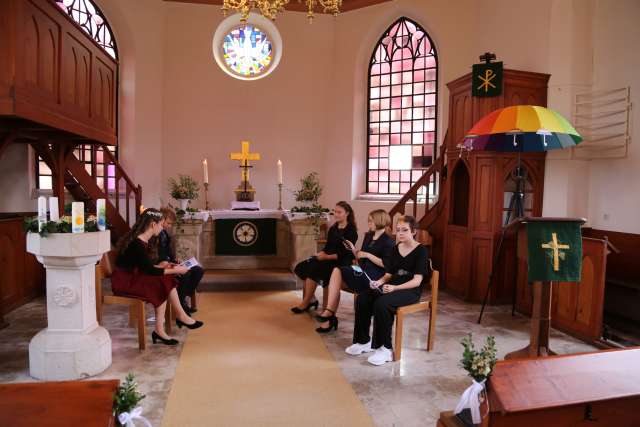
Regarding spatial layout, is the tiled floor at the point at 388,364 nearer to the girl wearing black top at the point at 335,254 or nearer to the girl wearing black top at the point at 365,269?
the girl wearing black top at the point at 365,269

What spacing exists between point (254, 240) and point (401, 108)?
14.7 ft

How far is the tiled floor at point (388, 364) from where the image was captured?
Answer: 328cm

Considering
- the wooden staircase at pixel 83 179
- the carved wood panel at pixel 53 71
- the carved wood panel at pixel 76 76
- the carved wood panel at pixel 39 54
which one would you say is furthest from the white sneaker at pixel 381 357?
the wooden staircase at pixel 83 179

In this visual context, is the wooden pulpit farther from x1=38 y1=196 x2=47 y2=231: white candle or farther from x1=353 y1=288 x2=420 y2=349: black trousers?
x1=38 y1=196 x2=47 y2=231: white candle

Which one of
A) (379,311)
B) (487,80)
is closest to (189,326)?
(379,311)

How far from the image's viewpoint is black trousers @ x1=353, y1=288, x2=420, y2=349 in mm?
4121

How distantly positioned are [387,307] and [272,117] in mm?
6664

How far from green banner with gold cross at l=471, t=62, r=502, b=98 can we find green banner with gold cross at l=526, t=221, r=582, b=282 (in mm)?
2731

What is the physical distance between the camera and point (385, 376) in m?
3.78

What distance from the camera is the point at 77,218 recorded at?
12.0 ft

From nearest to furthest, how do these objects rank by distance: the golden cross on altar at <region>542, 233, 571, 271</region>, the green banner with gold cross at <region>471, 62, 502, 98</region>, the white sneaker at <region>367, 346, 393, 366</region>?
the golden cross on altar at <region>542, 233, 571, 271</region> < the white sneaker at <region>367, 346, 393, 366</region> < the green banner with gold cross at <region>471, 62, 502, 98</region>

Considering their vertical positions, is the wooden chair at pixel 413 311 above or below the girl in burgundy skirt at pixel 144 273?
below

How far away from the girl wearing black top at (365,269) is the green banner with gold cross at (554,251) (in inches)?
54.7

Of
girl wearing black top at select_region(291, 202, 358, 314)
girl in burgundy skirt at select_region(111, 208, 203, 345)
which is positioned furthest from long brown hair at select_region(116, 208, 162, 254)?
→ girl wearing black top at select_region(291, 202, 358, 314)
